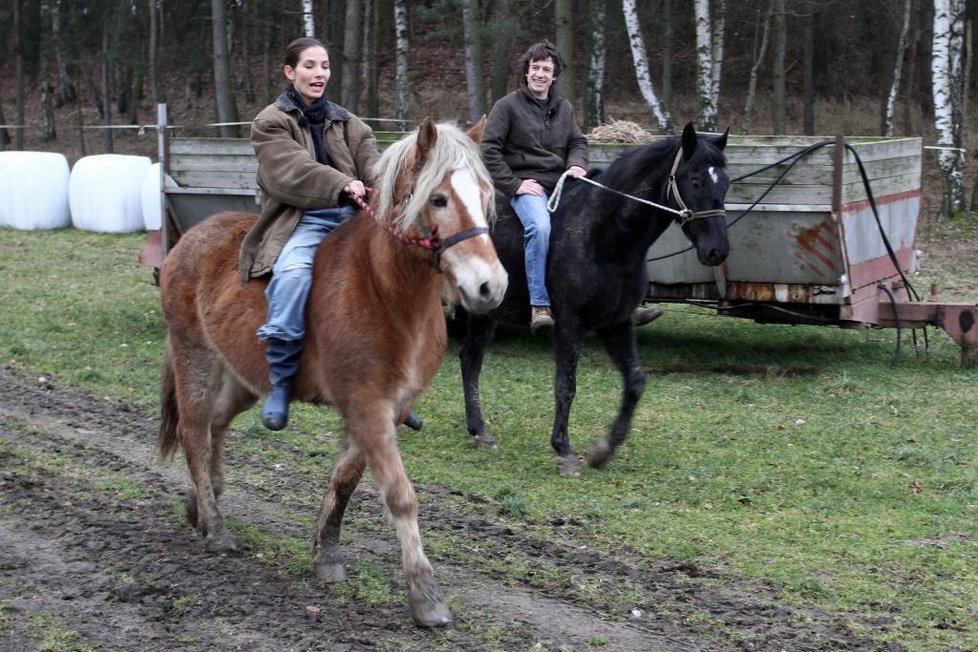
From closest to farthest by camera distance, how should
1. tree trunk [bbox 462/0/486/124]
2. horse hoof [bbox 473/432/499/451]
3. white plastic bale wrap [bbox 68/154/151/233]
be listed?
horse hoof [bbox 473/432/499/451], white plastic bale wrap [bbox 68/154/151/233], tree trunk [bbox 462/0/486/124]

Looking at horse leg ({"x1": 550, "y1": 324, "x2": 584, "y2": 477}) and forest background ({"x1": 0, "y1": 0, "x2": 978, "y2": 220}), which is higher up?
forest background ({"x1": 0, "y1": 0, "x2": 978, "y2": 220})

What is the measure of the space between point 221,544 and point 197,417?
0.67 meters

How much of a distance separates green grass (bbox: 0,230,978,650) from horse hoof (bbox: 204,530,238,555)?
0.23 metres

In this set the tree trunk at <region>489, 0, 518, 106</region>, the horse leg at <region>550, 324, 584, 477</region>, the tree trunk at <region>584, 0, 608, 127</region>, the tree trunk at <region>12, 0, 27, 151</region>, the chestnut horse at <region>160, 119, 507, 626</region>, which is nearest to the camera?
the chestnut horse at <region>160, 119, 507, 626</region>

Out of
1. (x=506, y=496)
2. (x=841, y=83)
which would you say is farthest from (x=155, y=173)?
(x=841, y=83)

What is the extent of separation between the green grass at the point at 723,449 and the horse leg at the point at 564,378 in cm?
21

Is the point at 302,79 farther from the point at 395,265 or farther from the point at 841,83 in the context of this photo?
the point at 841,83

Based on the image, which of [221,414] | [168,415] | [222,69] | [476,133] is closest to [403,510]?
[476,133]

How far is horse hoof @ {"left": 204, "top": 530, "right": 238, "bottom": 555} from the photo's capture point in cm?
550

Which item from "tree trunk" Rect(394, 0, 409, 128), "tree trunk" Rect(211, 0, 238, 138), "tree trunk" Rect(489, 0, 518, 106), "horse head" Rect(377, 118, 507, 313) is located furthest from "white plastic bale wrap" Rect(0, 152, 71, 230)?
"horse head" Rect(377, 118, 507, 313)

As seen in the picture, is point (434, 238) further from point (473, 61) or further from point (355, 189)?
point (473, 61)

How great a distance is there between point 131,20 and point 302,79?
1204 inches

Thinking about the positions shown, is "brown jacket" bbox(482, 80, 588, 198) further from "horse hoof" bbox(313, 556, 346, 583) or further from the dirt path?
"horse hoof" bbox(313, 556, 346, 583)

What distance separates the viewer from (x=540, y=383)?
1009 cm
